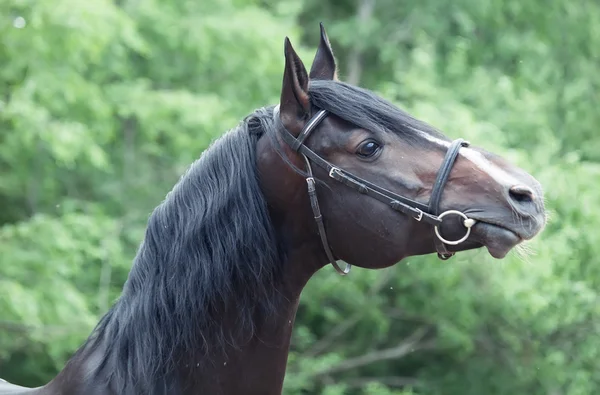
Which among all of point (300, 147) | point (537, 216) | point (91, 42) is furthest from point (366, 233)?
point (91, 42)

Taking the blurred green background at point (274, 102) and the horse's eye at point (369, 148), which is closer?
the horse's eye at point (369, 148)

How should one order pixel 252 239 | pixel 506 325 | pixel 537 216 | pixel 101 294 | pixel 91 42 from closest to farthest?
pixel 537 216 < pixel 252 239 < pixel 91 42 < pixel 101 294 < pixel 506 325

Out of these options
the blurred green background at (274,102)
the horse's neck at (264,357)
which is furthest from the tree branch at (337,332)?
the horse's neck at (264,357)

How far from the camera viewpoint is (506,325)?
24.3ft

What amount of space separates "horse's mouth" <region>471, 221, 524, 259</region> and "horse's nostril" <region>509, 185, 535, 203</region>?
3.6 inches

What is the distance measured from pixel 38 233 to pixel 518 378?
467 cm

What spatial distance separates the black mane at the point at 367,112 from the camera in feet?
7.90

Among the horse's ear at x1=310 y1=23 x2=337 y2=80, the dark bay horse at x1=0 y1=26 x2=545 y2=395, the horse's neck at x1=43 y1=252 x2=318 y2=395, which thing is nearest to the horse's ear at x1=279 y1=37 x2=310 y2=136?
the dark bay horse at x1=0 y1=26 x2=545 y2=395

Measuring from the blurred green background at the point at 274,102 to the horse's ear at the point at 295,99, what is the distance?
11.3 feet

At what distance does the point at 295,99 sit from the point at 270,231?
42 centimetres

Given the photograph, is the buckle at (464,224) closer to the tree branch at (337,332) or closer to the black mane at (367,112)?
the black mane at (367,112)

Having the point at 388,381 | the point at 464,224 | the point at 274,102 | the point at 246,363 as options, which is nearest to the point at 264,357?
the point at 246,363

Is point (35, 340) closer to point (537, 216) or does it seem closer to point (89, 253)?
point (89, 253)

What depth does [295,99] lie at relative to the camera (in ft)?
8.06
